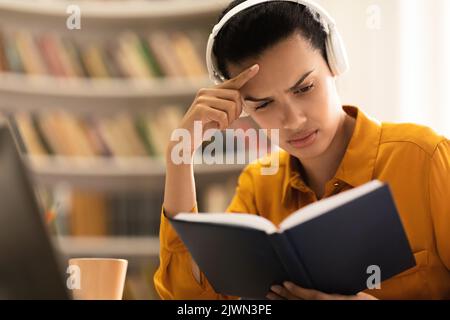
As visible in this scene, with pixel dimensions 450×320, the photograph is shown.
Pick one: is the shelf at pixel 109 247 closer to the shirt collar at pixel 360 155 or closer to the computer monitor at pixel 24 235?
the shirt collar at pixel 360 155

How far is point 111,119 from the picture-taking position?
270 cm

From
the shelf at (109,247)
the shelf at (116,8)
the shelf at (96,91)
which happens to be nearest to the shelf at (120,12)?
the shelf at (116,8)

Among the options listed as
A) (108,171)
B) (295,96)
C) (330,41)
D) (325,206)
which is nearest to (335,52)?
(330,41)

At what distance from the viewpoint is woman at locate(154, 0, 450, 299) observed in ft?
3.64

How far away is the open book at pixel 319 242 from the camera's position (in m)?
0.76

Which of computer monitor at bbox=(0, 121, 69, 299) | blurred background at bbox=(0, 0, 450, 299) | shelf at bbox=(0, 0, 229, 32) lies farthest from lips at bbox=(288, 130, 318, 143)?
shelf at bbox=(0, 0, 229, 32)

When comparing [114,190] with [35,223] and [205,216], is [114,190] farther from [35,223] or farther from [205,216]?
[35,223]

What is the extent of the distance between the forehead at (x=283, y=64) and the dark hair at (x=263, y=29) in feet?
0.04

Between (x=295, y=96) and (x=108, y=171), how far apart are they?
5.12ft

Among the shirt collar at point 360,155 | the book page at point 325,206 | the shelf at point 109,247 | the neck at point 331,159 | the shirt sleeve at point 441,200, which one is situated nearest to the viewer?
the book page at point 325,206

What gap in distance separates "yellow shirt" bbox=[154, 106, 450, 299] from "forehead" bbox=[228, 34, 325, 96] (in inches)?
7.4

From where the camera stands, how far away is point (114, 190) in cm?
273
